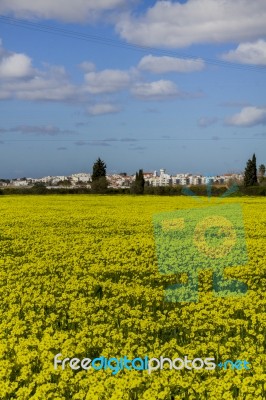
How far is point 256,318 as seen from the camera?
29.7 feet

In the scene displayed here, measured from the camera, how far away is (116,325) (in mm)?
8891

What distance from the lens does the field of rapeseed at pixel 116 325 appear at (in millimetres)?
6012

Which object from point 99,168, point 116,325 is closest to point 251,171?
point 99,168

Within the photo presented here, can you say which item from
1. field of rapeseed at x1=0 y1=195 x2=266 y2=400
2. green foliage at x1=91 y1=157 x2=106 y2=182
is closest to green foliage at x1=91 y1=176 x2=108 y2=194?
green foliage at x1=91 y1=157 x2=106 y2=182

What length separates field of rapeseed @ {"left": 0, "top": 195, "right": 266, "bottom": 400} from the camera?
19.7 ft

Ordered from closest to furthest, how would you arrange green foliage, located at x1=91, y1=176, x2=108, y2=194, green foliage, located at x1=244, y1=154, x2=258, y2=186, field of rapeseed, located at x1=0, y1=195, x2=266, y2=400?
field of rapeseed, located at x1=0, y1=195, x2=266, y2=400 → green foliage, located at x1=91, y1=176, x2=108, y2=194 → green foliage, located at x1=244, y1=154, x2=258, y2=186

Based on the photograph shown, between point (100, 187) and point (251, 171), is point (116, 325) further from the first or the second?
point (251, 171)

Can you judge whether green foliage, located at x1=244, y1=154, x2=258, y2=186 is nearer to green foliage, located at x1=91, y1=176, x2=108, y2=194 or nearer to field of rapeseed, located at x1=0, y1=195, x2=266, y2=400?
green foliage, located at x1=91, y1=176, x2=108, y2=194

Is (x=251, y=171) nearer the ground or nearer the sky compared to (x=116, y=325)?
nearer the sky

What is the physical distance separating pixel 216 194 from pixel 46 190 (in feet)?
77.1

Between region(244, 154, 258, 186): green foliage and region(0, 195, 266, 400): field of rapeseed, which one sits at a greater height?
region(244, 154, 258, 186): green foliage

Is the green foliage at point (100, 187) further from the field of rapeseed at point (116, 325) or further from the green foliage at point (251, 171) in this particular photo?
the field of rapeseed at point (116, 325)

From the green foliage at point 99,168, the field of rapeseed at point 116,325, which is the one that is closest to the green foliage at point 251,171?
the green foliage at point 99,168

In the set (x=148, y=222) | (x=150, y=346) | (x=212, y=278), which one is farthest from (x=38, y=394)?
(x=148, y=222)
